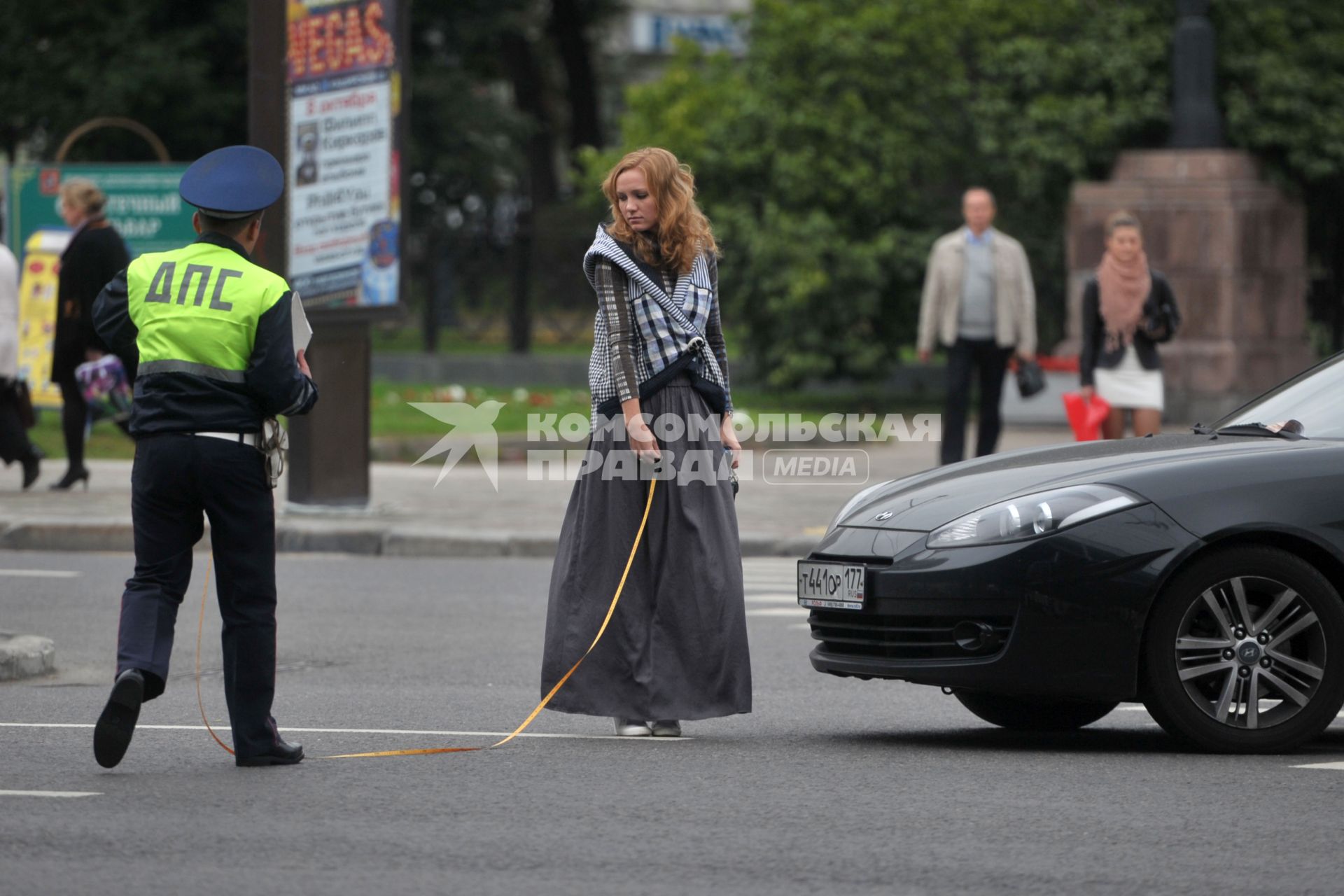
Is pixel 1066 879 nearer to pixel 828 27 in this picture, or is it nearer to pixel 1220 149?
pixel 1220 149

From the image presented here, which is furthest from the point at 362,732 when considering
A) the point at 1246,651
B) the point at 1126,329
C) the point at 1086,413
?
the point at 1126,329

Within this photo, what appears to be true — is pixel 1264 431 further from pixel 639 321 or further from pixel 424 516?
pixel 424 516

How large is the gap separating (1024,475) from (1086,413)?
6.34 m

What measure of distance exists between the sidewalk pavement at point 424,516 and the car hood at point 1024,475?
214 inches

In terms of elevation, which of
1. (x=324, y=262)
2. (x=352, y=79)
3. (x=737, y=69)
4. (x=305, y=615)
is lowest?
(x=305, y=615)

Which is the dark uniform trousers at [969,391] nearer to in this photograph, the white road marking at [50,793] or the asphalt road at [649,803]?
the asphalt road at [649,803]

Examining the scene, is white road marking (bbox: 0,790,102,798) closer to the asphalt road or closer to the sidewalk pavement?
the asphalt road

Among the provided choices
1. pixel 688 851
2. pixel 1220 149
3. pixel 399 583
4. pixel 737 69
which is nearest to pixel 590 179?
pixel 737 69

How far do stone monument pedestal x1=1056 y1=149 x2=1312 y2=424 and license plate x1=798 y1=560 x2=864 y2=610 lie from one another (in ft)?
43.9

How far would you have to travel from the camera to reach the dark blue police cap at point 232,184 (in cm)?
618

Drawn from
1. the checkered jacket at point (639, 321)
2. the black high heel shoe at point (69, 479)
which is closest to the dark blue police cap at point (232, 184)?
the checkered jacket at point (639, 321)

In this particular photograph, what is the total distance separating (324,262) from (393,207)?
1.99ft

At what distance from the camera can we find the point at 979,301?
555 inches

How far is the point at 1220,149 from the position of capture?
2019 centimetres
